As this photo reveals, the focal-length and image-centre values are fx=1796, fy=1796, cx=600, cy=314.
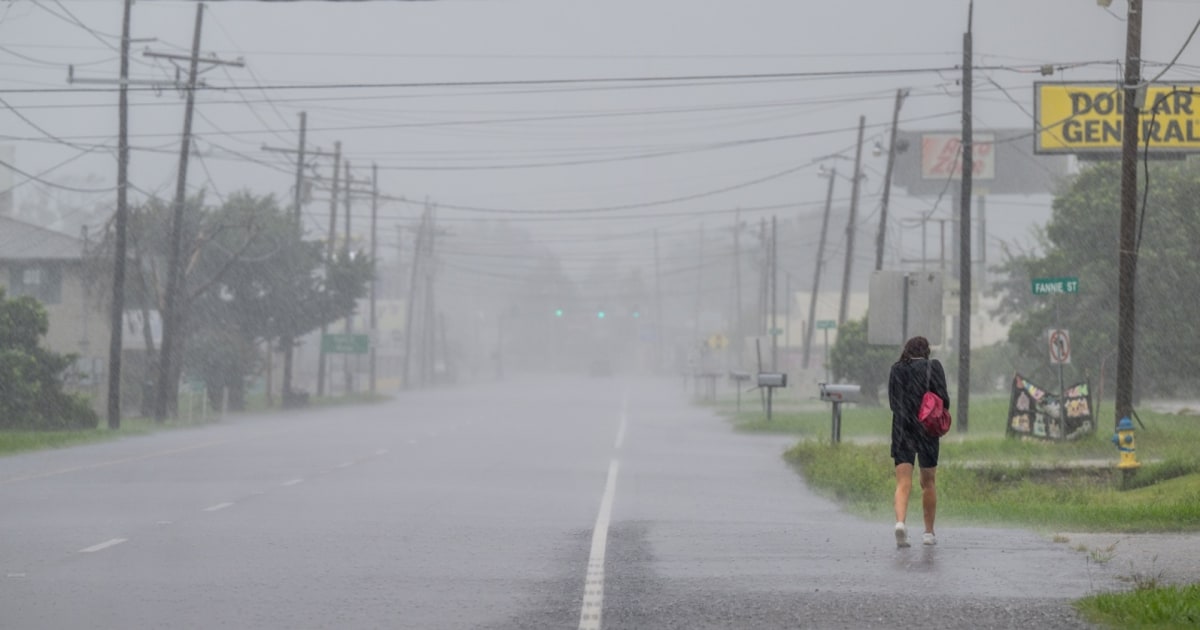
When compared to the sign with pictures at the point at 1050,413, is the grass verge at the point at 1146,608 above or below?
below

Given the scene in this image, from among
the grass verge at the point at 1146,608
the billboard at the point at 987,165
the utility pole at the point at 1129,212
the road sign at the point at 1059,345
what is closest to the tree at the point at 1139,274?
the road sign at the point at 1059,345

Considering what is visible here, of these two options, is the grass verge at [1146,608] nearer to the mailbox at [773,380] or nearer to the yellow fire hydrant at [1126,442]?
the yellow fire hydrant at [1126,442]

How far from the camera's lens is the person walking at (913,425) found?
49.8 ft

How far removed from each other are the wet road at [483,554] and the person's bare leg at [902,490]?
32 cm

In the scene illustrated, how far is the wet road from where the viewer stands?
11242mm

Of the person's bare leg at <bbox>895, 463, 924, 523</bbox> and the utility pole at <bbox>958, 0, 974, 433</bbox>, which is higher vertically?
the utility pole at <bbox>958, 0, 974, 433</bbox>

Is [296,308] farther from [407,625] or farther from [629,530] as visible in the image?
[407,625]

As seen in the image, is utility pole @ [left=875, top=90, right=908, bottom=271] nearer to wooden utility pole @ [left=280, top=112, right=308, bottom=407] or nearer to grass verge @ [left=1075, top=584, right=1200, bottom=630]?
wooden utility pole @ [left=280, top=112, right=308, bottom=407]

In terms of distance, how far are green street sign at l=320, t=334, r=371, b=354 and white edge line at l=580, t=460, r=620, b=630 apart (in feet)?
193

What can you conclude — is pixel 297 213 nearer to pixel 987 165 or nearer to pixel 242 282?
pixel 242 282

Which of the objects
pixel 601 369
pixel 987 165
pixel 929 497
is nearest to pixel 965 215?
pixel 929 497

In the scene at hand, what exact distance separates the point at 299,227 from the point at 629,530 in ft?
178

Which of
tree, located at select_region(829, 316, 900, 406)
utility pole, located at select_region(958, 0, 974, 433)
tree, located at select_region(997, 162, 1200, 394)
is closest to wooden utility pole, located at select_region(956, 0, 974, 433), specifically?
utility pole, located at select_region(958, 0, 974, 433)

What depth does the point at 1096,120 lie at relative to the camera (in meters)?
42.7
